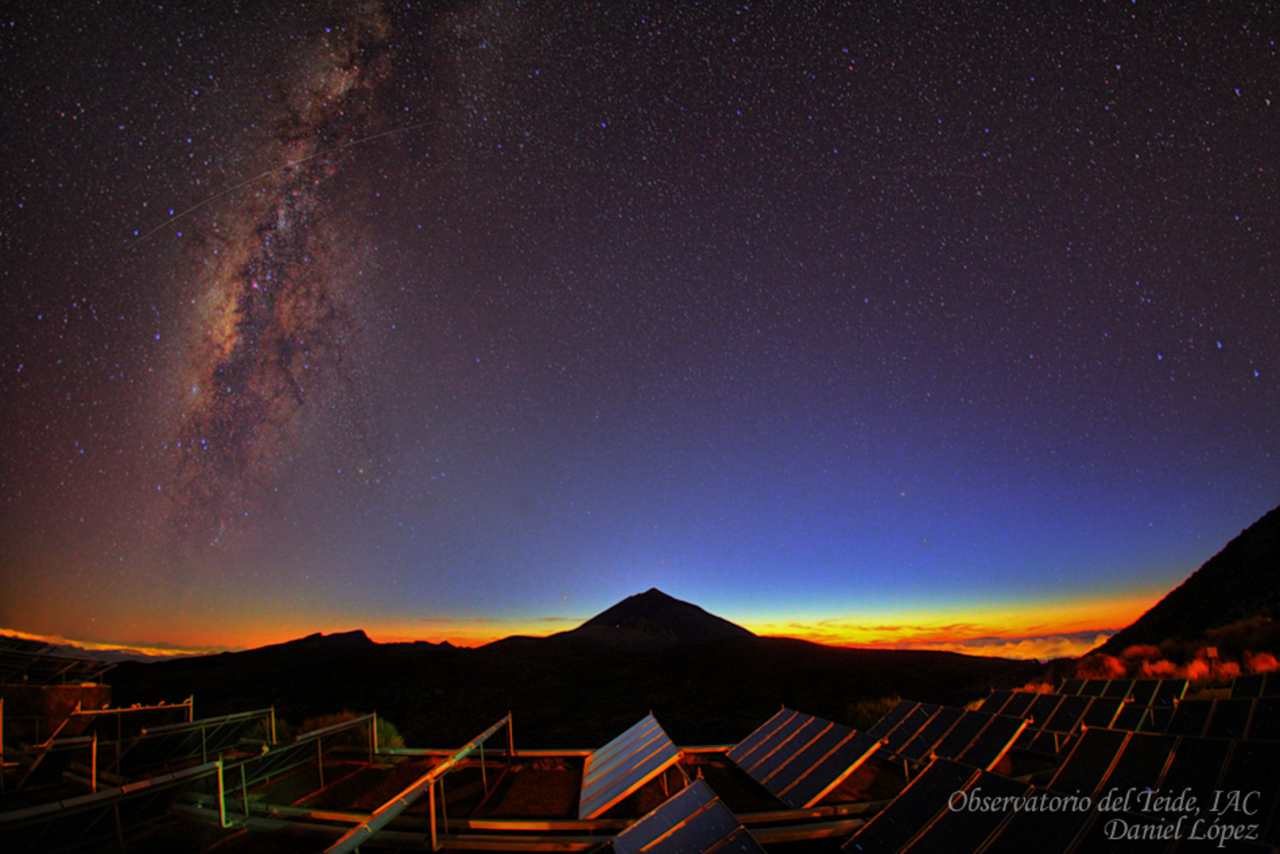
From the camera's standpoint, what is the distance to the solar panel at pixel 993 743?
6312 mm

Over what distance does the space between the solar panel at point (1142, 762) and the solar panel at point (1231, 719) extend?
1089mm

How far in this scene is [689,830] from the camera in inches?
160

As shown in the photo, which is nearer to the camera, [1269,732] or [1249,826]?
[1249,826]

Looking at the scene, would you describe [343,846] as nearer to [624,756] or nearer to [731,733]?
[624,756]

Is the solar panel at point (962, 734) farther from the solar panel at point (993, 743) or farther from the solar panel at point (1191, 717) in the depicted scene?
the solar panel at point (1191, 717)

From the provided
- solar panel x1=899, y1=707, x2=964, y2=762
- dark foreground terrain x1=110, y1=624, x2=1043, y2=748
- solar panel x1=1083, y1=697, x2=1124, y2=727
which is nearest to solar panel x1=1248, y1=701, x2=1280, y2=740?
solar panel x1=1083, y1=697, x2=1124, y2=727

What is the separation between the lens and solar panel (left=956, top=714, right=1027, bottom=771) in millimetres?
6312

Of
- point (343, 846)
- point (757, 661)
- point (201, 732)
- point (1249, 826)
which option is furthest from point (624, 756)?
point (757, 661)

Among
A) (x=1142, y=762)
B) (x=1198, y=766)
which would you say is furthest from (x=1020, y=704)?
(x=1198, y=766)

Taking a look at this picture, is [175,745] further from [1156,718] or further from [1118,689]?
[1118,689]

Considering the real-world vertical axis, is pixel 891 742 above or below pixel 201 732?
below

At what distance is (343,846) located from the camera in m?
3.42

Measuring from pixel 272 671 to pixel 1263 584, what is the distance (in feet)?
161

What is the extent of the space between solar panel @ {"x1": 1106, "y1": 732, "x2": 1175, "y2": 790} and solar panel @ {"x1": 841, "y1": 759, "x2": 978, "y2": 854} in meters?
1.16
